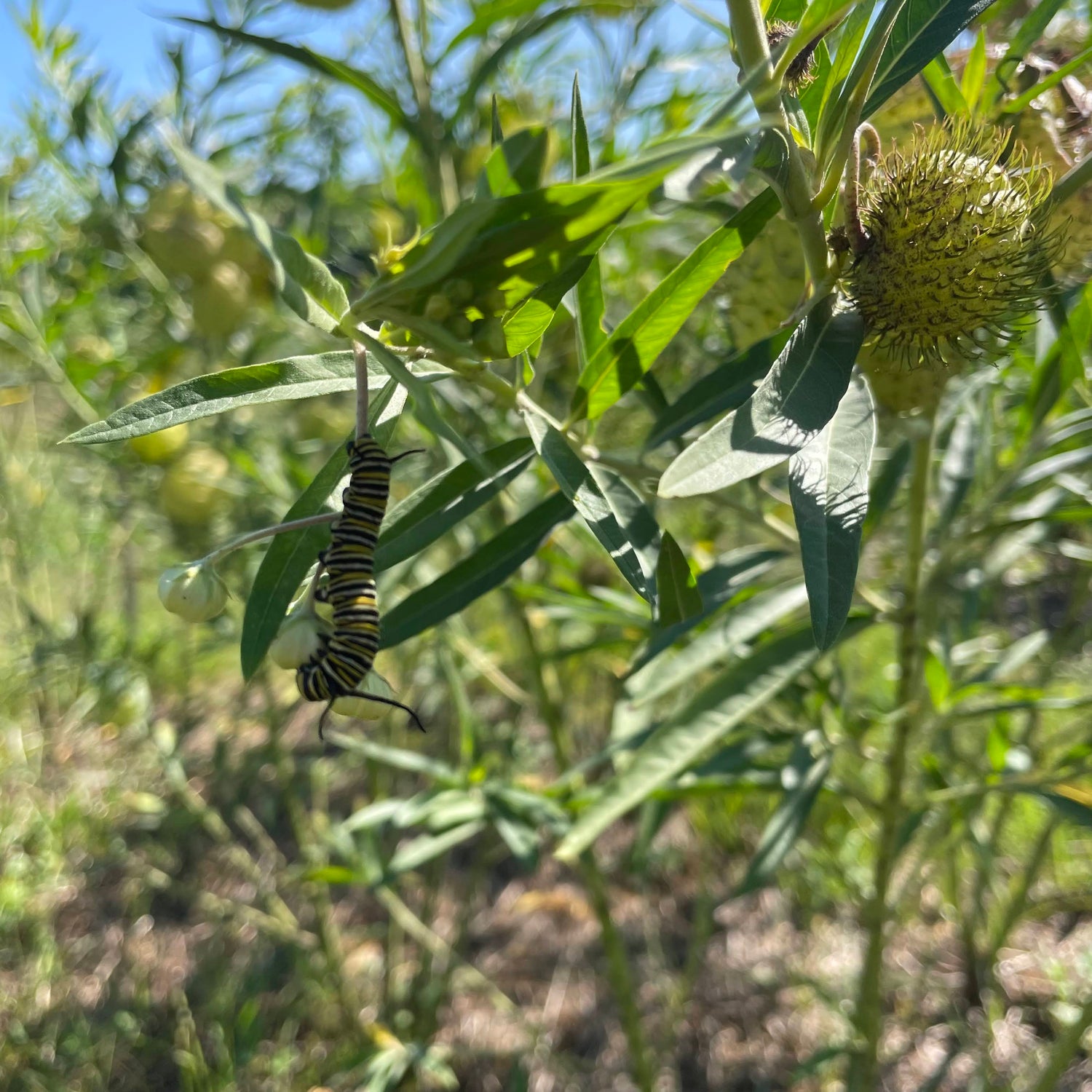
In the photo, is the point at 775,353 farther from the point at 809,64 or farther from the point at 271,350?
the point at 271,350

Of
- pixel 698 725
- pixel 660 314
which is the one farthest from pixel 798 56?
pixel 698 725

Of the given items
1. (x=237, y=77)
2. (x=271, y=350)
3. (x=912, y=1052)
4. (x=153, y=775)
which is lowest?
(x=912, y=1052)

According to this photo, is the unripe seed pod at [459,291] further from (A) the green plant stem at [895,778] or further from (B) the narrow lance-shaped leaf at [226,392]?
(A) the green plant stem at [895,778]

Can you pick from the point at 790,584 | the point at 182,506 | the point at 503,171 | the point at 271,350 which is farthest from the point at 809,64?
the point at 271,350

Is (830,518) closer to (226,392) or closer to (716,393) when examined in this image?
(716,393)

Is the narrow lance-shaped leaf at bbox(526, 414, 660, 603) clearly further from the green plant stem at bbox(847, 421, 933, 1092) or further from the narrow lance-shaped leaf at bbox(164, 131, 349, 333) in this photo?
the green plant stem at bbox(847, 421, 933, 1092)
